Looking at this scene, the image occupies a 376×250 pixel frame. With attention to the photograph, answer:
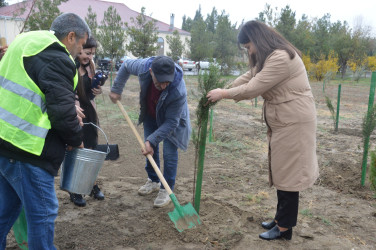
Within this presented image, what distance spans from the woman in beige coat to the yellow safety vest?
4.58 ft

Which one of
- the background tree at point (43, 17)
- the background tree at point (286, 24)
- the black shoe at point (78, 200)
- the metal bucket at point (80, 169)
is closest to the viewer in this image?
the metal bucket at point (80, 169)

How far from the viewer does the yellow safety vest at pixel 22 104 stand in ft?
5.86

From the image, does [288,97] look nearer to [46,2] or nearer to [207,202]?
[207,202]

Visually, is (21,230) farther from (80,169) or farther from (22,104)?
(22,104)

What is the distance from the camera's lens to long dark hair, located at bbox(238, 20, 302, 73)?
8.40 ft

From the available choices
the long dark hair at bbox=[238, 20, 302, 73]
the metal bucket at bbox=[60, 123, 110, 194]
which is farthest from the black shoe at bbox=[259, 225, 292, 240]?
the metal bucket at bbox=[60, 123, 110, 194]

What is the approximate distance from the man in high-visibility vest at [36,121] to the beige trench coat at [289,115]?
53.4 inches

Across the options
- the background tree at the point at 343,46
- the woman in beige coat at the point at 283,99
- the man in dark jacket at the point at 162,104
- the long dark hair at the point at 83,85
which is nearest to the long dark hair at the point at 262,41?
the woman in beige coat at the point at 283,99

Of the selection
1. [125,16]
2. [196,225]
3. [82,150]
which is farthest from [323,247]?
[125,16]

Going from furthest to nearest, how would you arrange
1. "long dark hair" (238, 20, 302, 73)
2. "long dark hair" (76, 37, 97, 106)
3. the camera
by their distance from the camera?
the camera < "long dark hair" (76, 37, 97, 106) < "long dark hair" (238, 20, 302, 73)

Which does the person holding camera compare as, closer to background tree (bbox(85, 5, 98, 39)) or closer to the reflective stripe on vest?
the reflective stripe on vest

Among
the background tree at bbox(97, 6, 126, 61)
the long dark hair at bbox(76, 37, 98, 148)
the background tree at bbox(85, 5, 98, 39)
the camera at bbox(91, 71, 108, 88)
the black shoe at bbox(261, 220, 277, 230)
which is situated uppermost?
the background tree at bbox(85, 5, 98, 39)

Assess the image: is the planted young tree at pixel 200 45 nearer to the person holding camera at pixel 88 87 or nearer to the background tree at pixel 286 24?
the background tree at pixel 286 24

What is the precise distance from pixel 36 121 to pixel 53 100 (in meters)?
0.16
